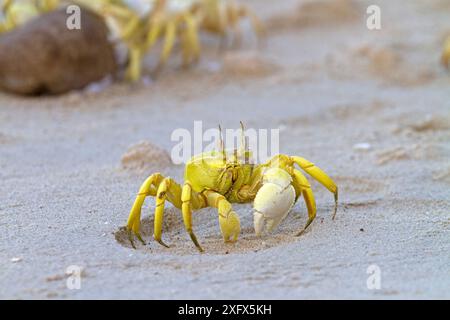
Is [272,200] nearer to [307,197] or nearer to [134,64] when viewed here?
[307,197]

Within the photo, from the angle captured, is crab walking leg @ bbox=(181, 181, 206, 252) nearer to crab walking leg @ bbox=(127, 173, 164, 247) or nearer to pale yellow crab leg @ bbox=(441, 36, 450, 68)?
crab walking leg @ bbox=(127, 173, 164, 247)

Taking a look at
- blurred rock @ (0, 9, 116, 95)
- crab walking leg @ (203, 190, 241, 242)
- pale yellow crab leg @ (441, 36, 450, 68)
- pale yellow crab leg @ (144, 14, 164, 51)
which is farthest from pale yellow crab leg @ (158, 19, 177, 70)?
crab walking leg @ (203, 190, 241, 242)

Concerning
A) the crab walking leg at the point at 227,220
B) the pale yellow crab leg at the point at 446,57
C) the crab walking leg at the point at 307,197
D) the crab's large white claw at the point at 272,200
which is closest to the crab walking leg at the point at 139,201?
the crab walking leg at the point at 227,220

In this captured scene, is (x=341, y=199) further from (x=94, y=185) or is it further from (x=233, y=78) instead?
(x=233, y=78)

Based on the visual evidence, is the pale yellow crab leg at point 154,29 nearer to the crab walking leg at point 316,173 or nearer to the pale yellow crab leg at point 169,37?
the pale yellow crab leg at point 169,37

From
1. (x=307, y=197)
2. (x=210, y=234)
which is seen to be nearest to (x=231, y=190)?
(x=210, y=234)

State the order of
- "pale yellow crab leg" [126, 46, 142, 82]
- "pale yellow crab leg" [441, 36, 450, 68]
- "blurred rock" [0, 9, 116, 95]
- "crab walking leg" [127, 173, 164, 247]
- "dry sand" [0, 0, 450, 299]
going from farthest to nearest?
"pale yellow crab leg" [126, 46, 142, 82] < "pale yellow crab leg" [441, 36, 450, 68] < "blurred rock" [0, 9, 116, 95] < "crab walking leg" [127, 173, 164, 247] < "dry sand" [0, 0, 450, 299]
